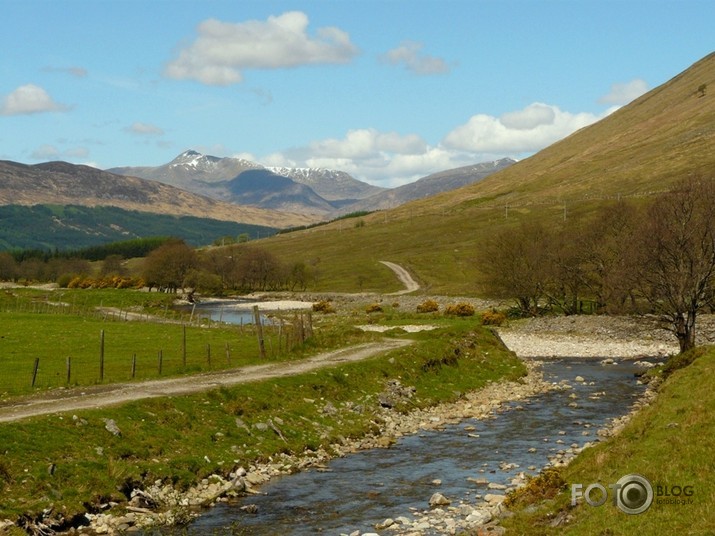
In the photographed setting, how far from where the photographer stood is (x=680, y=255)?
66.3 m

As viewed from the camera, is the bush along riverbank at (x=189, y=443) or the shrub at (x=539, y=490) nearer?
the shrub at (x=539, y=490)

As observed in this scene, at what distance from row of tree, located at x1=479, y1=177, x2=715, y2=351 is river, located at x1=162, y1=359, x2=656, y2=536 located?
20935 mm

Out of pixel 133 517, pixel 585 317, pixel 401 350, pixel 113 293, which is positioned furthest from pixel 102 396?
pixel 113 293

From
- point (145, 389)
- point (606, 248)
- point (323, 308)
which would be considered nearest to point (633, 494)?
point (145, 389)

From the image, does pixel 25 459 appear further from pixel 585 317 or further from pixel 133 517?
pixel 585 317

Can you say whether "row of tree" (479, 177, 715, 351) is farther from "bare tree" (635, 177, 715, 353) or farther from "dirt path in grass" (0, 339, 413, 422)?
"dirt path in grass" (0, 339, 413, 422)

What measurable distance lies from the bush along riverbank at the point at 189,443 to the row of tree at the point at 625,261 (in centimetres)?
2627

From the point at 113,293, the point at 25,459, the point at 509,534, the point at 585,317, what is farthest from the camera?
the point at 113,293

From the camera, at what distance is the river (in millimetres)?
25391

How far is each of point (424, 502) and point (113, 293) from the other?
141m

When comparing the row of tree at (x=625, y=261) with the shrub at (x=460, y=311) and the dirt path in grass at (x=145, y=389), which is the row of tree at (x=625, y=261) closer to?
the shrub at (x=460, y=311)

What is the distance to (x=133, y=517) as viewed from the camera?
990 inches

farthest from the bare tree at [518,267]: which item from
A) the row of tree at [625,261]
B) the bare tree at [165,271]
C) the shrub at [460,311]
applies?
the bare tree at [165,271]

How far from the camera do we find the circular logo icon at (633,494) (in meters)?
18.5
